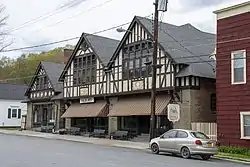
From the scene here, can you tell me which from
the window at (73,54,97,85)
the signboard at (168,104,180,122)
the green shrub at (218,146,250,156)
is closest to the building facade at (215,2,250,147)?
the green shrub at (218,146,250,156)

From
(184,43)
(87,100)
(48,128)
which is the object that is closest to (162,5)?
(184,43)

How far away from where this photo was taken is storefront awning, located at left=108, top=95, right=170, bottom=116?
105 ft

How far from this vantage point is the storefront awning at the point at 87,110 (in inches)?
1513

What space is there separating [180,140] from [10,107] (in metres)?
48.8

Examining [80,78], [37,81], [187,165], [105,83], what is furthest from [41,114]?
→ [187,165]

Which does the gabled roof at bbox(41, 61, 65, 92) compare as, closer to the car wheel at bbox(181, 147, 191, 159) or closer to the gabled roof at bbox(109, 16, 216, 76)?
the gabled roof at bbox(109, 16, 216, 76)

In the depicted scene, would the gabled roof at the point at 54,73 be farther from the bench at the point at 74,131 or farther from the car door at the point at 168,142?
the car door at the point at 168,142

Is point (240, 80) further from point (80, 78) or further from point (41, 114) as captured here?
point (41, 114)

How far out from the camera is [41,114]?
51594 millimetres

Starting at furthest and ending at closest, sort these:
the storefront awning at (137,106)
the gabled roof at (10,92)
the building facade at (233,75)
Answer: the gabled roof at (10,92) < the storefront awning at (137,106) < the building facade at (233,75)

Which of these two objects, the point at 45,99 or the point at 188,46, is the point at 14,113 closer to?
the point at 45,99

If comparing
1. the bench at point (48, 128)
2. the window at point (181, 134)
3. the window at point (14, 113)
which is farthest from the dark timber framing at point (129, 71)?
the window at point (14, 113)

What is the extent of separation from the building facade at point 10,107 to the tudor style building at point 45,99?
12.5 metres

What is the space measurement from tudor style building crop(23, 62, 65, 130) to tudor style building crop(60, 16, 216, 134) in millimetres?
3390
